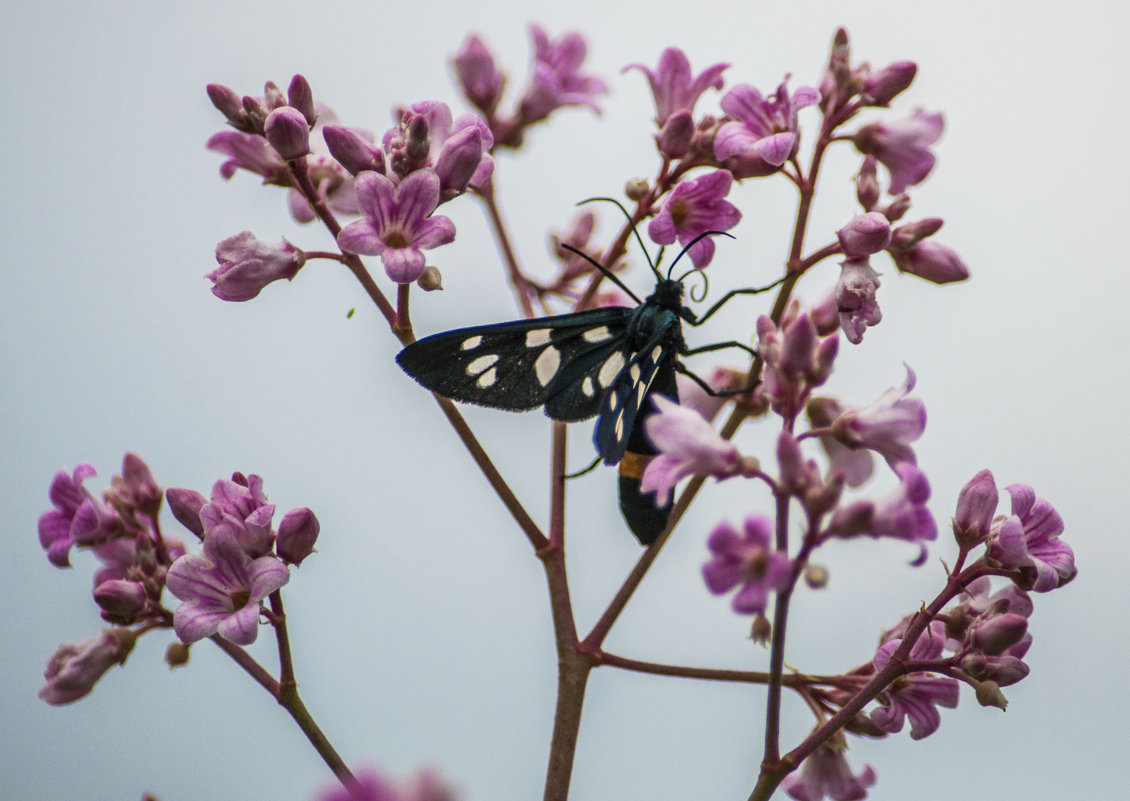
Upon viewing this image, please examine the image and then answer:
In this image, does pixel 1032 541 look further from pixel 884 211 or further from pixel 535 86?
pixel 535 86

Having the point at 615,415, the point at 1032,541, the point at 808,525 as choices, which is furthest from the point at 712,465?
the point at 1032,541

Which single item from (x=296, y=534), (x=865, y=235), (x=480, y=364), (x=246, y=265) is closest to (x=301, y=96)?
(x=246, y=265)

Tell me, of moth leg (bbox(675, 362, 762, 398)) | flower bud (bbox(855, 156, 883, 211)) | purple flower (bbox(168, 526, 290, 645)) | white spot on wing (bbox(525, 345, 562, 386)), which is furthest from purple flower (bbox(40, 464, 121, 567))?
flower bud (bbox(855, 156, 883, 211))

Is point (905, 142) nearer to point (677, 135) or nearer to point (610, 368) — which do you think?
point (677, 135)

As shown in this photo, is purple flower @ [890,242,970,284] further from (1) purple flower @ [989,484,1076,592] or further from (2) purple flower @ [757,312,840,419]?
(2) purple flower @ [757,312,840,419]

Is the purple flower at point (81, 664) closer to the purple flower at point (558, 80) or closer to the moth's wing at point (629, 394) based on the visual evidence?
the moth's wing at point (629, 394)

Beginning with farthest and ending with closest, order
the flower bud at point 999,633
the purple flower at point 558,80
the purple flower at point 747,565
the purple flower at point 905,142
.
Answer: the purple flower at point 558,80 → the purple flower at point 905,142 → the flower bud at point 999,633 → the purple flower at point 747,565

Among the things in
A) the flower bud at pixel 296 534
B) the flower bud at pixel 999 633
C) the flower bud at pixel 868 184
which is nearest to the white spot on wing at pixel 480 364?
the flower bud at pixel 296 534
